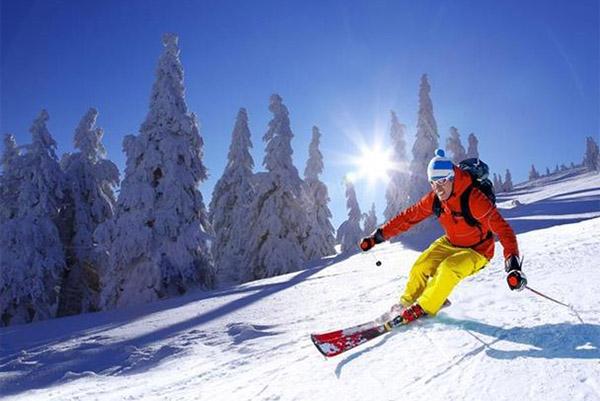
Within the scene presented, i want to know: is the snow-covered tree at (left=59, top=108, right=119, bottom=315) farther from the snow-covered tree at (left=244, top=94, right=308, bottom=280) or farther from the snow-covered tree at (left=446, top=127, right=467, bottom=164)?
the snow-covered tree at (left=446, top=127, right=467, bottom=164)

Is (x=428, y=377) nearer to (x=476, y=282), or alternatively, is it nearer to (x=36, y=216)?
(x=476, y=282)

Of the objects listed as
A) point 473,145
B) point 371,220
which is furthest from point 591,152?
point 371,220

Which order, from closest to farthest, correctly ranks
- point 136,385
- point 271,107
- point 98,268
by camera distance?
point 136,385, point 98,268, point 271,107

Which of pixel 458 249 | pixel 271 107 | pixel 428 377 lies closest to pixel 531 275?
pixel 458 249

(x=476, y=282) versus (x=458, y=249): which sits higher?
(x=458, y=249)

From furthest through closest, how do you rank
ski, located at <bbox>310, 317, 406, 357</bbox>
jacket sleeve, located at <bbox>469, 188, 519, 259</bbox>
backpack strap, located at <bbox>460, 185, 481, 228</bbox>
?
backpack strap, located at <bbox>460, 185, 481, 228</bbox>, jacket sleeve, located at <bbox>469, 188, 519, 259</bbox>, ski, located at <bbox>310, 317, 406, 357</bbox>

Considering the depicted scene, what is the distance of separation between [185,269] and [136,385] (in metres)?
13.2

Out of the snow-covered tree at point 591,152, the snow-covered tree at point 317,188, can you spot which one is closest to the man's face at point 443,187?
the snow-covered tree at point 317,188

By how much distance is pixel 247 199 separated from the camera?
31.5 meters

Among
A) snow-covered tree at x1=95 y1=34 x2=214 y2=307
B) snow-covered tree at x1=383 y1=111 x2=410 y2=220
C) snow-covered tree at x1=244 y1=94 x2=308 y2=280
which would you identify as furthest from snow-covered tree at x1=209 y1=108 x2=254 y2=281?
snow-covered tree at x1=383 y1=111 x2=410 y2=220

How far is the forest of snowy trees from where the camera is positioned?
17.7 metres

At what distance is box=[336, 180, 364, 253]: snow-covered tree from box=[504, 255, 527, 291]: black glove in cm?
3051

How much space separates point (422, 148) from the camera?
34.2 metres

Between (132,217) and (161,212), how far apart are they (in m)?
1.20
